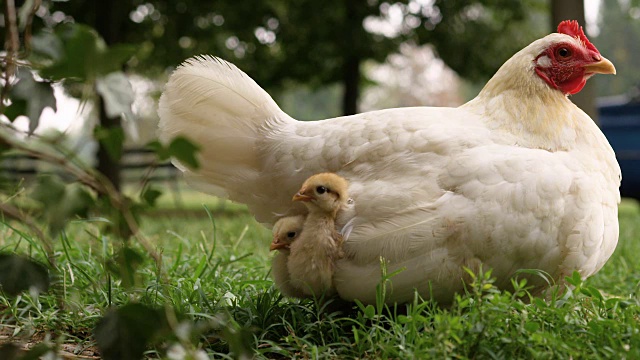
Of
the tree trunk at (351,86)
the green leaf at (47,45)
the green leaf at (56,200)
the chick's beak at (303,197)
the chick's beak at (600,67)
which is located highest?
the green leaf at (47,45)

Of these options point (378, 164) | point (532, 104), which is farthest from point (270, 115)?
point (532, 104)

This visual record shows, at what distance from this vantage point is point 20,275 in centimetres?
159

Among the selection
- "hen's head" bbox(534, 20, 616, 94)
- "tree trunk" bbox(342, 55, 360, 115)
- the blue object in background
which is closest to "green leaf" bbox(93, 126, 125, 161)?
"hen's head" bbox(534, 20, 616, 94)

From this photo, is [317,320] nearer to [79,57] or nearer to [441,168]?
[441,168]

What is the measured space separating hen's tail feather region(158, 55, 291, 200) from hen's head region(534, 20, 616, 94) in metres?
1.14

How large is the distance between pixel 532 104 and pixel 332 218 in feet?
3.21

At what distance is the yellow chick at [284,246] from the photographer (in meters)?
2.54

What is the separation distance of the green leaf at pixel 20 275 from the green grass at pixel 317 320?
18 cm

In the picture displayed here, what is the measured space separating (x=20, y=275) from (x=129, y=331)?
0.32m

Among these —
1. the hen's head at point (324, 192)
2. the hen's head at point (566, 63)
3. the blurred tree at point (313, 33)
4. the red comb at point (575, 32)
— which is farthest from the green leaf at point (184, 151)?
the blurred tree at point (313, 33)

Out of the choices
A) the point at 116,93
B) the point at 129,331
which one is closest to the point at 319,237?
the point at 129,331

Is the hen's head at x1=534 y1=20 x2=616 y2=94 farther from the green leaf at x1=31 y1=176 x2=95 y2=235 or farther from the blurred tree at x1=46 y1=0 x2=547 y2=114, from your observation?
the blurred tree at x1=46 y1=0 x2=547 y2=114

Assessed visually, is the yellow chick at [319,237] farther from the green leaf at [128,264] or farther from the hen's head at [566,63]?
the hen's head at [566,63]

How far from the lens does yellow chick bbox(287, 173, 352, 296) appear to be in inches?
94.4
